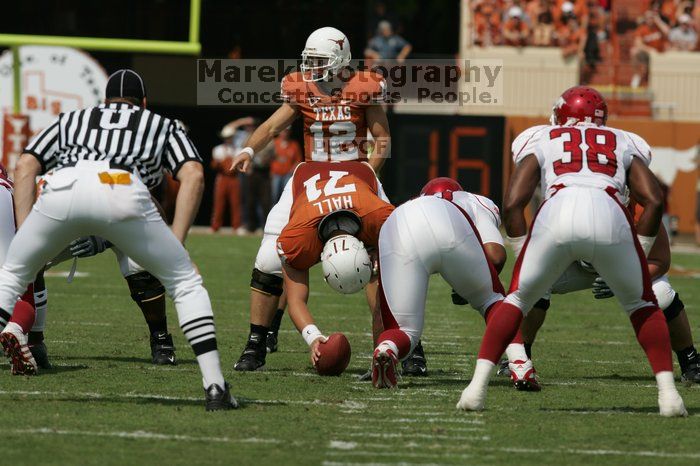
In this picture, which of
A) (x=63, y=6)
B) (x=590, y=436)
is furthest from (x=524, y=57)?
(x=590, y=436)

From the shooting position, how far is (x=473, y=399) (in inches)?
210

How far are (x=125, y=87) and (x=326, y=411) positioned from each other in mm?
1732

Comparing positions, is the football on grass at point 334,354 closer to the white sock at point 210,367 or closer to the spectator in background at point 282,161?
the white sock at point 210,367

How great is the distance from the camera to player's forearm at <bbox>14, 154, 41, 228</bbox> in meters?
5.86

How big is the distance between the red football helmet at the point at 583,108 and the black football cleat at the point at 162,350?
2.49 meters

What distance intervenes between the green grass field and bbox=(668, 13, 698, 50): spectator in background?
14.1 meters

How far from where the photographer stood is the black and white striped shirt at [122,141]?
5480 millimetres

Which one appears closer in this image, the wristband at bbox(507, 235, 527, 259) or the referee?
the referee

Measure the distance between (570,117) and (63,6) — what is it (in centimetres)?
1975

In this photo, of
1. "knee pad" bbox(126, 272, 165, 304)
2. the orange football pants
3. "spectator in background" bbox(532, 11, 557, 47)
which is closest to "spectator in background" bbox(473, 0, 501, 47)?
"spectator in background" bbox(532, 11, 557, 47)

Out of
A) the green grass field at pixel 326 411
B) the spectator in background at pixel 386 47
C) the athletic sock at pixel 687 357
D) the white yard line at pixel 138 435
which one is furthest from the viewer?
the spectator in background at pixel 386 47

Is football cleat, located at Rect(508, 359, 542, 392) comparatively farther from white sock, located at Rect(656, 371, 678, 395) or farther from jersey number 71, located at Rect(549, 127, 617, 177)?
jersey number 71, located at Rect(549, 127, 617, 177)

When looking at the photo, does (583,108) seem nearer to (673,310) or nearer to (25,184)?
(673,310)

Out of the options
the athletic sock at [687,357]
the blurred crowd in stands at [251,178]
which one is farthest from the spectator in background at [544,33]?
the athletic sock at [687,357]
